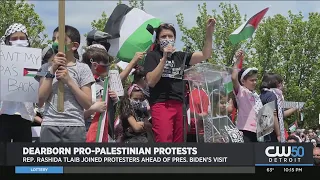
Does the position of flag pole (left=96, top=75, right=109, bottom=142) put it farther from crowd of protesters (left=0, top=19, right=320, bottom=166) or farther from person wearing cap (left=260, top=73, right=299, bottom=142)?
person wearing cap (left=260, top=73, right=299, bottom=142)

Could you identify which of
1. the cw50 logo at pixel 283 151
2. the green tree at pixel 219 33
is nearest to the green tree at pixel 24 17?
the green tree at pixel 219 33

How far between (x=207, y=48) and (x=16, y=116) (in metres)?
1.96

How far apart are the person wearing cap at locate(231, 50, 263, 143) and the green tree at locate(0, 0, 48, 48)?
16.5 m

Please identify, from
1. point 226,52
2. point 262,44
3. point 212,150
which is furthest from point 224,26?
point 212,150

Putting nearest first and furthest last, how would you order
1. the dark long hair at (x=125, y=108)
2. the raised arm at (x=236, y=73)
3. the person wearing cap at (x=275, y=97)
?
1. the dark long hair at (x=125, y=108)
2. the raised arm at (x=236, y=73)
3. the person wearing cap at (x=275, y=97)

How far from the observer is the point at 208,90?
235 inches

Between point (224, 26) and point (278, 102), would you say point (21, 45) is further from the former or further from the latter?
point (224, 26)

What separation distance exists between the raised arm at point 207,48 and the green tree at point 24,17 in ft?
55.5

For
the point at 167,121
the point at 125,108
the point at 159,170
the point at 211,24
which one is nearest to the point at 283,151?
the point at 159,170

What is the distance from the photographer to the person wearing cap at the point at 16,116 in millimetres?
5750

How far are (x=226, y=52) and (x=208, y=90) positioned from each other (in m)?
25.1

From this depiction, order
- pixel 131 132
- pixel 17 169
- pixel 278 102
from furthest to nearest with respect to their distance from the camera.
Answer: pixel 278 102, pixel 131 132, pixel 17 169

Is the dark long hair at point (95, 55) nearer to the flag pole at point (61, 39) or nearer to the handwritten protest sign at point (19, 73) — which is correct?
the handwritten protest sign at point (19, 73)

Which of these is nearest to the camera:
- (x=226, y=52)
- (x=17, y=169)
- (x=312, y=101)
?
(x=17, y=169)
